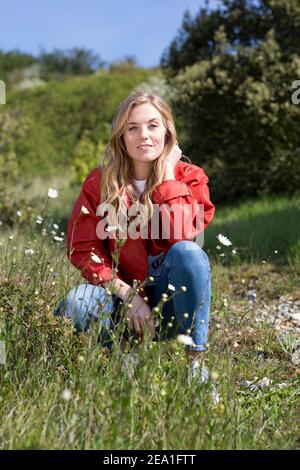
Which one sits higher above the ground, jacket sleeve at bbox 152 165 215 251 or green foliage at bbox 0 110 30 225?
green foliage at bbox 0 110 30 225

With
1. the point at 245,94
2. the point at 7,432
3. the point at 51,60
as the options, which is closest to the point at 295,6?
the point at 245,94

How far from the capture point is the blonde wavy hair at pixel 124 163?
3.15 metres

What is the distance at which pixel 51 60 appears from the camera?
143 feet

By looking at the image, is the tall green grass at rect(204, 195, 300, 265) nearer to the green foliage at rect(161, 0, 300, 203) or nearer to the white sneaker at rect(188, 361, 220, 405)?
the green foliage at rect(161, 0, 300, 203)

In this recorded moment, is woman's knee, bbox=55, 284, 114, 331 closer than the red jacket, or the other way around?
woman's knee, bbox=55, 284, 114, 331

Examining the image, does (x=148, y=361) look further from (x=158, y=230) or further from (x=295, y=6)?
(x=295, y=6)

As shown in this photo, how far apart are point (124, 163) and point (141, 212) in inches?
10.9

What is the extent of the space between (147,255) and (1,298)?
27.3 inches

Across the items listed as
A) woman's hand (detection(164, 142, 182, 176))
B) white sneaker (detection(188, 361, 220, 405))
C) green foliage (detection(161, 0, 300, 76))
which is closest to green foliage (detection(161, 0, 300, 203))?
green foliage (detection(161, 0, 300, 76))

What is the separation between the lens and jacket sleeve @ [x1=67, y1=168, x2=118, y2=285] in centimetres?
307

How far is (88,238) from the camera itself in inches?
124

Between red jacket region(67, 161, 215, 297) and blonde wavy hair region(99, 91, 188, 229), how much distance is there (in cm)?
4

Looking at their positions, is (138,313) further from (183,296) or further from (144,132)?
(144,132)

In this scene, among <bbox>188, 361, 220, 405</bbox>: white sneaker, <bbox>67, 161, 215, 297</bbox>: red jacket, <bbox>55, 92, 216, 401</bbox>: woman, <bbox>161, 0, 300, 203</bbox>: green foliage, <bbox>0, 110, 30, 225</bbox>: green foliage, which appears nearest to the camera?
<bbox>188, 361, 220, 405</bbox>: white sneaker
